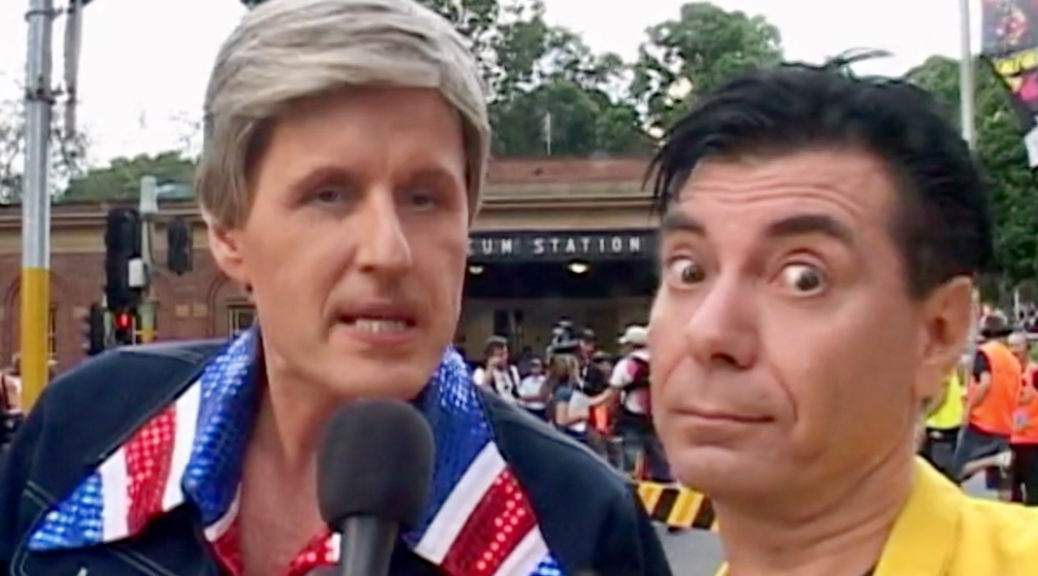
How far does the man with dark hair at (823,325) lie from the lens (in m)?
1.73

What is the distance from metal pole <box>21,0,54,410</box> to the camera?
38.6 feet

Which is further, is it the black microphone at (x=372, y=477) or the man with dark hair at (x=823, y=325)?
the man with dark hair at (x=823, y=325)

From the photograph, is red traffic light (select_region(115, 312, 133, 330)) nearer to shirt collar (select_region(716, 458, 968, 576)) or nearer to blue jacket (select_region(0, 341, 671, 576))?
blue jacket (select_region(0, 341, 671, 576))

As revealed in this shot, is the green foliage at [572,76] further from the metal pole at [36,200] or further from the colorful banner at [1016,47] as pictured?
the metal pole at [36,200]

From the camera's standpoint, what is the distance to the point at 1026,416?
12.7 m

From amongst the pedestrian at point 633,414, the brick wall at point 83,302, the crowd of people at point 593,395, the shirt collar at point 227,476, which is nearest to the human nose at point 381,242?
the shirt collar at point 227,476

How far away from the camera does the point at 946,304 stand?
1.82 m

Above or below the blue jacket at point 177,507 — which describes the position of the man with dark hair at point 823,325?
above

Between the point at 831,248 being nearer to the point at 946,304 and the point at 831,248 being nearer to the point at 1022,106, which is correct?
the point at 946,304

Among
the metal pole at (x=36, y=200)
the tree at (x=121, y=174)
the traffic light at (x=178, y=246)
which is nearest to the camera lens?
the metal pole at (x=36, y=200)

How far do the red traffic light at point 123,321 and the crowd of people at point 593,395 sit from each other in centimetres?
419

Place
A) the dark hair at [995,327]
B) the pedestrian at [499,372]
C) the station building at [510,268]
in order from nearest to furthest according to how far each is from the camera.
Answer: the dark hair at [995,327] < the pedestrian at [499,372] < the station building at [510,268]

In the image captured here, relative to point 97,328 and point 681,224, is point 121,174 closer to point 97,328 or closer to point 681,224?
point 97,328

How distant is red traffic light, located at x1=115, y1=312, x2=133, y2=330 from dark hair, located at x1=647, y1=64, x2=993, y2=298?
1760cm
